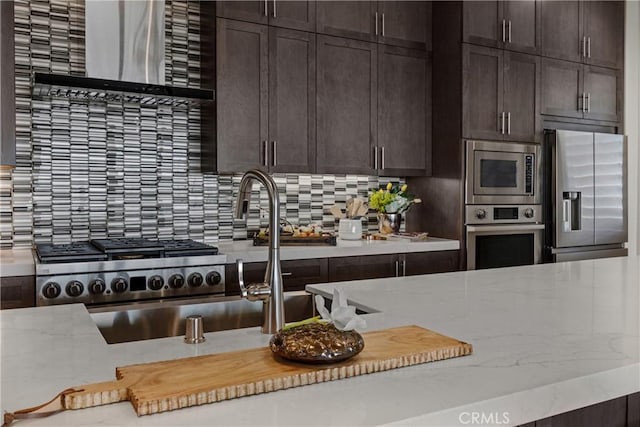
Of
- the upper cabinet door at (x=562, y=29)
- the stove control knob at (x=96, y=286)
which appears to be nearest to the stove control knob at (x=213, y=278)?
the stove control knob at (x=96, y=286)

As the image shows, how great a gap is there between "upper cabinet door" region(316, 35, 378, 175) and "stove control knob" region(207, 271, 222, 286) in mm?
1019

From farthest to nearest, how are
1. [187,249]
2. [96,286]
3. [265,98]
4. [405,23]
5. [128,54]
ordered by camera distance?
1. [405,23]
2. [265,98]
3. [128,54]
4. [187,249]
5. [96,286]

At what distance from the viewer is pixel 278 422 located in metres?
0.83

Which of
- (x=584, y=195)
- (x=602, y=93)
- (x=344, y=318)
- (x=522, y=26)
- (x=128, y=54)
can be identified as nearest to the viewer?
(x=344, y=318)

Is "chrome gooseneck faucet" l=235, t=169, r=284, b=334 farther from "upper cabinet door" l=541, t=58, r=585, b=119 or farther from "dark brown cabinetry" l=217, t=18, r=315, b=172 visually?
A: "upper cabinet door" l=541, t=58, r=585, b=119

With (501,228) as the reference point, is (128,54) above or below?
above

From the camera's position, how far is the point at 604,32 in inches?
178

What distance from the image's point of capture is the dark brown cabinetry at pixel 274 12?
3336mm

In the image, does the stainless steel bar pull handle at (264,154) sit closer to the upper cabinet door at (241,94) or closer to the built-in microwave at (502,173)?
the upper cabinet door at (241,94)

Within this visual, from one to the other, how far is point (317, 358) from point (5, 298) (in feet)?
6.99

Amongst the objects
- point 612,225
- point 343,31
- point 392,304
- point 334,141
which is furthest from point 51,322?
point 612,225

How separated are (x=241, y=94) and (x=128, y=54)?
66 centimetres

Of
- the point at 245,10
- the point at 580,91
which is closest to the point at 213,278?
the point at 245,10

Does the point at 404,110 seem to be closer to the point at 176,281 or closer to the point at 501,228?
the point at 501,228
